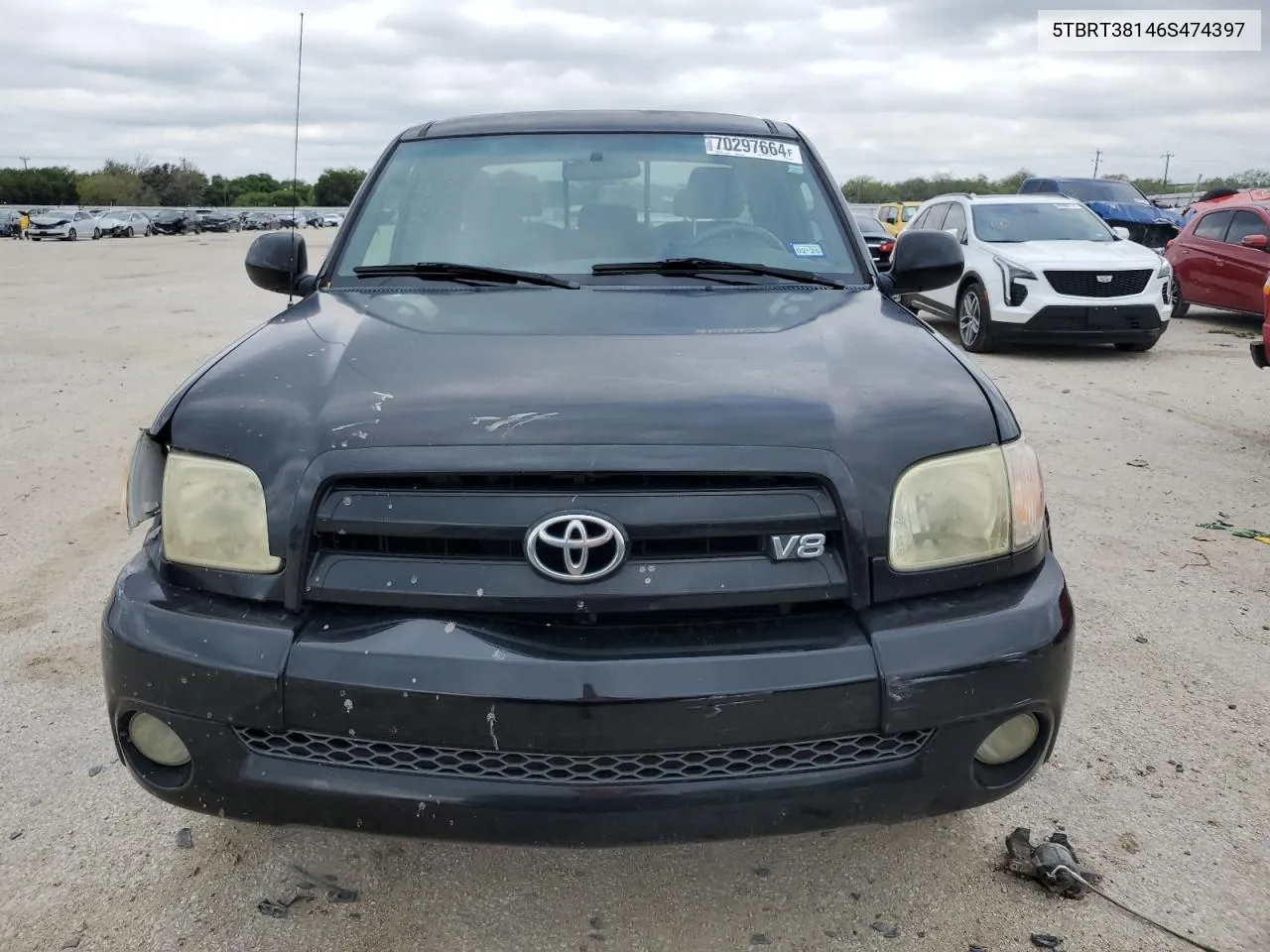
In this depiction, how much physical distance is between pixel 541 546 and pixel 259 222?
81478mm

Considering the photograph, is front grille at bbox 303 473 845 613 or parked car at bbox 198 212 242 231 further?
parked car at bbox 198 212 242 231

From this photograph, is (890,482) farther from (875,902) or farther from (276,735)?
(276,735)

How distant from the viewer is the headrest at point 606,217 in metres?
3.15

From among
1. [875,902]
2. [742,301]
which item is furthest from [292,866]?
[742,301]

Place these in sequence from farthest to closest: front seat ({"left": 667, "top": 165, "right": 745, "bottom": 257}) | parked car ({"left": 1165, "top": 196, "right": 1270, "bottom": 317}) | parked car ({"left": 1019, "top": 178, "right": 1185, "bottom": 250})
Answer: parked car ({"left": 1019, "top": 178, "right": 1185, "bottom": 250}), parked car ({"left": 1165, "top": 196, "right": 1270, "bottom": 317}), front seat ({"left": 667, "top": 165, "right": 745, "bottom": 257})

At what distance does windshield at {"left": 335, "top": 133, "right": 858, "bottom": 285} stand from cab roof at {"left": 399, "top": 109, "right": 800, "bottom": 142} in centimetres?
5

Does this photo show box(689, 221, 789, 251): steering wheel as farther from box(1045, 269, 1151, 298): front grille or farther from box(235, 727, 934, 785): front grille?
box(1045, 269, 1151, 298): front grille

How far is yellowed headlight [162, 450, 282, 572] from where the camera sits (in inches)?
77.1

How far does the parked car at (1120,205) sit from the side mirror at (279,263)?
1632cm

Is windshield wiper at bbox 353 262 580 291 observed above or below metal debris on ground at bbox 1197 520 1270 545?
above

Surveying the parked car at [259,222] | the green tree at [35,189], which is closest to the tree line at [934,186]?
the parked car at [259,222]

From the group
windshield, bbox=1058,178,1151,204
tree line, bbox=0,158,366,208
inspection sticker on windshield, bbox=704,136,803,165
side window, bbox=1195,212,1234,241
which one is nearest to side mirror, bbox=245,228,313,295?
inspection sticker on windshield, bbox=704,136,803,165

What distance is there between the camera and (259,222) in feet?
251

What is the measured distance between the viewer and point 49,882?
2.33 metres
